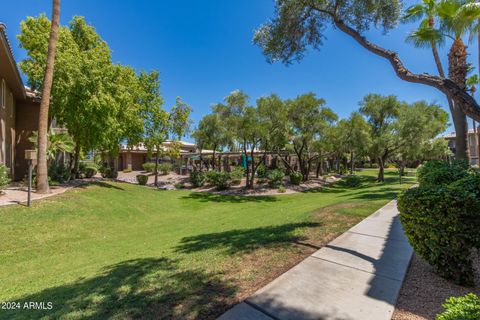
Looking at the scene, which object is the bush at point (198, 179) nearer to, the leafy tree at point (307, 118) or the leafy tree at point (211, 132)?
the leafy tree at point (211, 132)

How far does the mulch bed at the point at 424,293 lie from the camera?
2580mm

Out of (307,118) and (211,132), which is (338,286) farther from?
(211,132)

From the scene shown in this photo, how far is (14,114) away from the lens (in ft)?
50.1

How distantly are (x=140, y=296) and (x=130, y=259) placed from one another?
95.1 inches

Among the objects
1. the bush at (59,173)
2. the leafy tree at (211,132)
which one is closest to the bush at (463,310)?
the bush at (59,173)

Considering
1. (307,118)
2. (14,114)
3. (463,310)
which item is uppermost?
(307,118)

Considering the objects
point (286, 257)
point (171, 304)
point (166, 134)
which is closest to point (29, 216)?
point (171, 304)

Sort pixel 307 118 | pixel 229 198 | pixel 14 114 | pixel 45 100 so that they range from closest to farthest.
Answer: pixel 45 100, pixel 14 114, pixel 229 198, pixel 307 118

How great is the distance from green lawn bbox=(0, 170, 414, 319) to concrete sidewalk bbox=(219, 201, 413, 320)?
258 millimetres

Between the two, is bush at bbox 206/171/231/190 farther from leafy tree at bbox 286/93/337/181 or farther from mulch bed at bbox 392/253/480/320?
mulch bed at bbox 392/253/480/320

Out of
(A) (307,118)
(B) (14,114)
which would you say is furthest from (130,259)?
(A) (307,118)

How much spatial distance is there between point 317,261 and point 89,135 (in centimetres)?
1405

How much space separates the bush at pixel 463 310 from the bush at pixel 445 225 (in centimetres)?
153

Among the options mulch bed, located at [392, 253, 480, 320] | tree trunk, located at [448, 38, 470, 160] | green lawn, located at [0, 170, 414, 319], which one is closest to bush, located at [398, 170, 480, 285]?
mulch bed, located at [392, 253, 480, 320]
